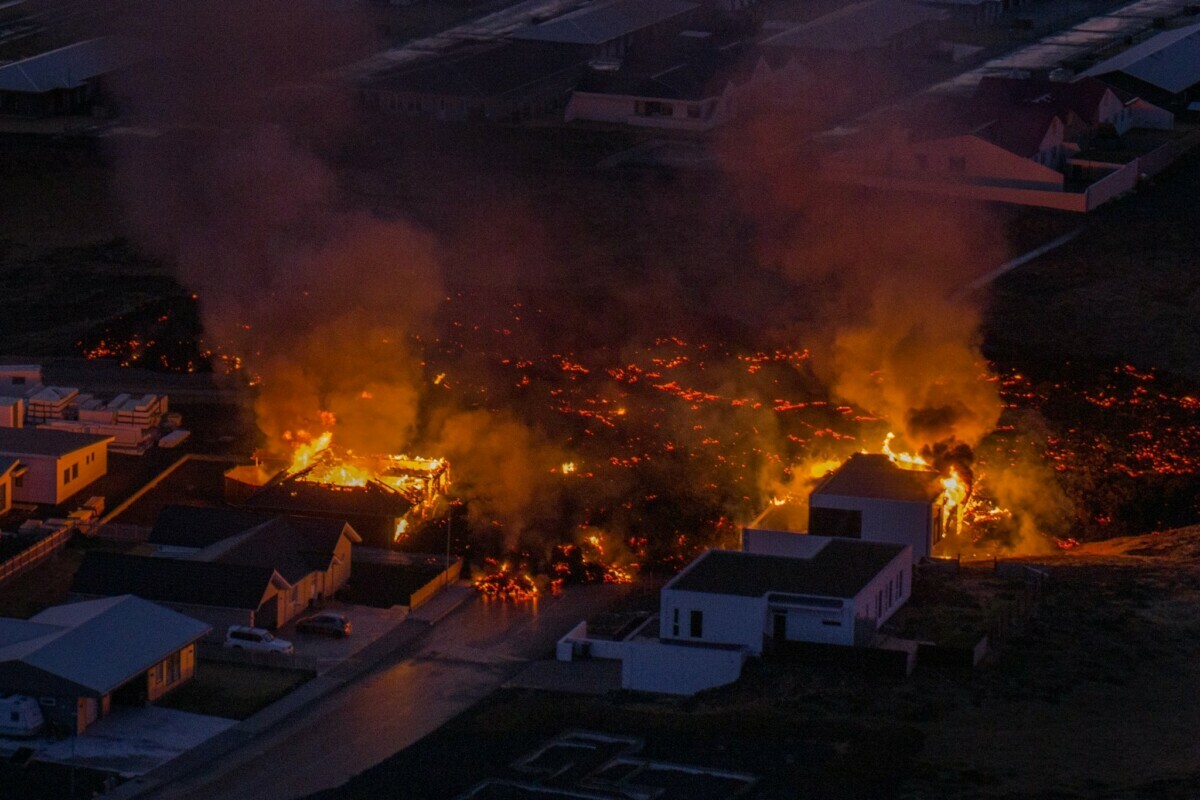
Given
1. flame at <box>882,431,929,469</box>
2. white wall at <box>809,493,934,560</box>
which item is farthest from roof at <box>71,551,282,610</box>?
flame at <box>882,431,929,469</box>

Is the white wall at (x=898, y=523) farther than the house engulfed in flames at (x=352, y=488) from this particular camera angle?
No

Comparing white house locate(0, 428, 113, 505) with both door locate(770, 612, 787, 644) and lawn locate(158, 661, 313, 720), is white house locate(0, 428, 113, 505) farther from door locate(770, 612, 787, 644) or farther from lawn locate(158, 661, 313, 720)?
door locate(770, 612, 787, 644)

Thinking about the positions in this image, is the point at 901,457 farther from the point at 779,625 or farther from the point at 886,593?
the point at 779,625

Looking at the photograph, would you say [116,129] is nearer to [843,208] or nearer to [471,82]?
[471,82]

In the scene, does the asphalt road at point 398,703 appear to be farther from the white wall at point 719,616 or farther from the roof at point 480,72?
the roof at point 480,72

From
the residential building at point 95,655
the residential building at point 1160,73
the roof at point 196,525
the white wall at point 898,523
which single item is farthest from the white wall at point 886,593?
the residential building at point 1160,73

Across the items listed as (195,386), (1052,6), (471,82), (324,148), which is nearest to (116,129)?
(324,148)

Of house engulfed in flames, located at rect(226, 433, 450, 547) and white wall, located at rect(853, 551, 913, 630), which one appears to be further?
house engulfed in flames, located at rect(226, 433, 450, 547)
